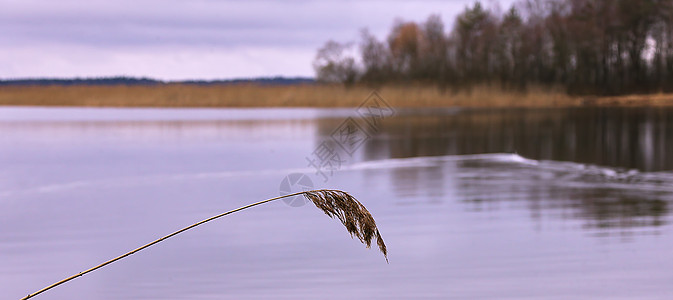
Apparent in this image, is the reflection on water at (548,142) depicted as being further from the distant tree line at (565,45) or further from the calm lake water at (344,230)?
the distant tree line at (565,45)

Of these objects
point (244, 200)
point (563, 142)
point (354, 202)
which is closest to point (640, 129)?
point (563, 142)

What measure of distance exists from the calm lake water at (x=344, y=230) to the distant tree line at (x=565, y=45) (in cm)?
4125

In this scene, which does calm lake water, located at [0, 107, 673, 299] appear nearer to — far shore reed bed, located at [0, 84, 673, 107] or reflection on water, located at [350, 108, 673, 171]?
reflection on water, located at [350, 108, 673, 171]

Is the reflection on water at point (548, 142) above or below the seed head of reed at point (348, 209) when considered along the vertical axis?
below

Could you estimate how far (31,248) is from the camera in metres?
7.66

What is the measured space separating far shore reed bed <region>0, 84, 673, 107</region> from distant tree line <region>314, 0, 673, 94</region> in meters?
4.27

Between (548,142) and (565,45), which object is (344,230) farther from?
(565,45)

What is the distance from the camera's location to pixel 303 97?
1785 inches

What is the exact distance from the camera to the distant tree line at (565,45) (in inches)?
2329

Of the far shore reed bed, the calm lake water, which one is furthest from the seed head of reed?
the far shore reed bed

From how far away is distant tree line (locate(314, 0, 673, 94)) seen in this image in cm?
5916

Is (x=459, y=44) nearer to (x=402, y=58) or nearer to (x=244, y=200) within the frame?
(x=402, y=58)

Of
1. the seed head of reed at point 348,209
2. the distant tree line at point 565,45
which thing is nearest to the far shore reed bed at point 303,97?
the distant tree line at point 565,45

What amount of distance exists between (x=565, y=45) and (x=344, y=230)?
2245 inches
